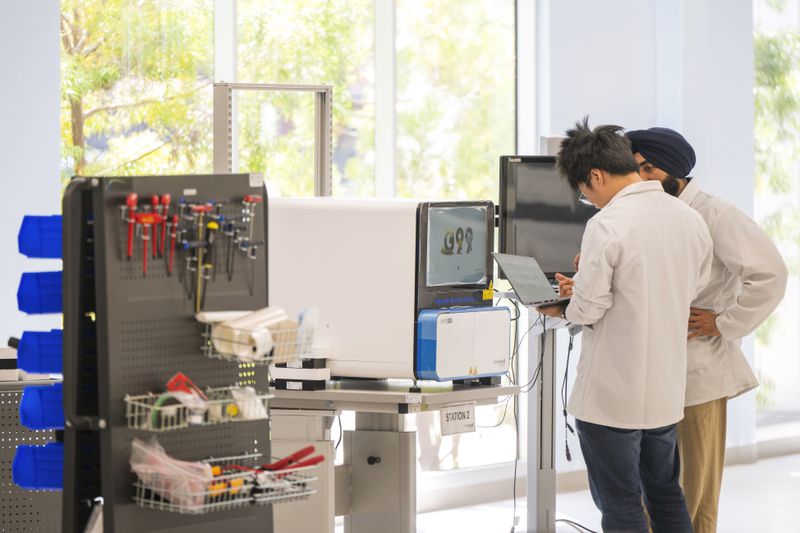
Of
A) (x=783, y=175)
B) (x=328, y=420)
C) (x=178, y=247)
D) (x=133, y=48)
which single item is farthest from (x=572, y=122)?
(x=178, y=247)

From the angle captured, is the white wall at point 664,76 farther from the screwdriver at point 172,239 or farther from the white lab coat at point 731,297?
the screwdriver at point 172,239

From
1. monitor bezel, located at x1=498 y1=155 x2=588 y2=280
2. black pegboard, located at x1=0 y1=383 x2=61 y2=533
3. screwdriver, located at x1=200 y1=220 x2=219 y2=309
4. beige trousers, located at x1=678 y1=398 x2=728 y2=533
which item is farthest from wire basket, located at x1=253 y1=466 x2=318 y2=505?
monitor bezel, located at x1=498 y1=155 x2=588 y2=280

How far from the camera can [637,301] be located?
118 inches

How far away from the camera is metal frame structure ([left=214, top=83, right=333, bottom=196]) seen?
3719mm

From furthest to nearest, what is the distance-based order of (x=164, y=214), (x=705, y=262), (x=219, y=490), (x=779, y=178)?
(x=779, y=178) → (x=705, y=262) → (x=164, y=214) → (x=219, y=490)

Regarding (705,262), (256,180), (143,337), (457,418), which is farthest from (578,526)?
(143,337)

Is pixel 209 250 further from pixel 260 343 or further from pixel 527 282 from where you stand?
pixel 527 282

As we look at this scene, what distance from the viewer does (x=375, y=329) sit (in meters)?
3.46

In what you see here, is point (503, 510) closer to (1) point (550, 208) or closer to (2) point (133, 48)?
(1) point (550, 208)

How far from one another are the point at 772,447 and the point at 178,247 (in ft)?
16.8

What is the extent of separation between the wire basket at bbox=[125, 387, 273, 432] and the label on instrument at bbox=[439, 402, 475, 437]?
43.5 inches

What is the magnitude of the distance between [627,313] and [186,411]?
1.31 m

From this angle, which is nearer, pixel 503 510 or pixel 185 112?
pixel 185 112

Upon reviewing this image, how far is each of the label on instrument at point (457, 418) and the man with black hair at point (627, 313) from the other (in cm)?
44
